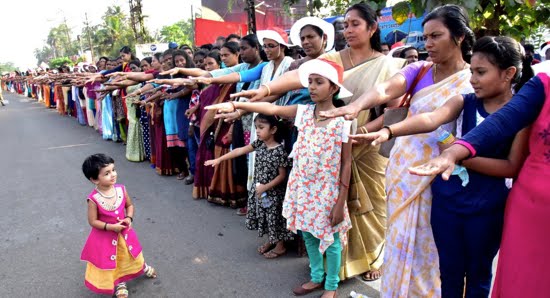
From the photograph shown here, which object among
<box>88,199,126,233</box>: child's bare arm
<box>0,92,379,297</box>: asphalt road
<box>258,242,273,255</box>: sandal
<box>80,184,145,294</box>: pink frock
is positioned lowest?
<box>0,92,379,297</box>: asphalt road

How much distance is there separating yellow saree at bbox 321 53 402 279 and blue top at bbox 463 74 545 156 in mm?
1126

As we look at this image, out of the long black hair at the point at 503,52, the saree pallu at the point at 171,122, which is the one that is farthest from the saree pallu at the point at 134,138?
the long black hair at the point at 503,52

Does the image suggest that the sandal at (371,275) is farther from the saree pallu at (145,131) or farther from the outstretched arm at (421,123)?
the saree pallu at (145,131)

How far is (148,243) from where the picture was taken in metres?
3.63

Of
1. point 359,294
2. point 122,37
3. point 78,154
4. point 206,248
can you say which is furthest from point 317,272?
point 122,37

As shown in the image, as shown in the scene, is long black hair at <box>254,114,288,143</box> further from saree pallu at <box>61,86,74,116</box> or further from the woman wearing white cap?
saree pallu at <box>61,86,74,116</box>

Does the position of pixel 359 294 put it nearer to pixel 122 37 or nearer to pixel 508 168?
pixel 508 168

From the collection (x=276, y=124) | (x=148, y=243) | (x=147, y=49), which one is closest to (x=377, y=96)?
(x=276, y=124)

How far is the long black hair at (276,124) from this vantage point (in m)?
3.07

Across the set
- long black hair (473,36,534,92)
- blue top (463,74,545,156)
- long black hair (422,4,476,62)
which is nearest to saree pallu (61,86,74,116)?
long black hair (422,4,476,62)

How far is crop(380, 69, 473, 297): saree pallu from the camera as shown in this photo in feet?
6.66

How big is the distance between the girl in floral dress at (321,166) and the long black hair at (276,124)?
1.70ft

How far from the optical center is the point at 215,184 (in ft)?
14.8

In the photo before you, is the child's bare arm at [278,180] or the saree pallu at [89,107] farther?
the saree pallu at [89,107]
